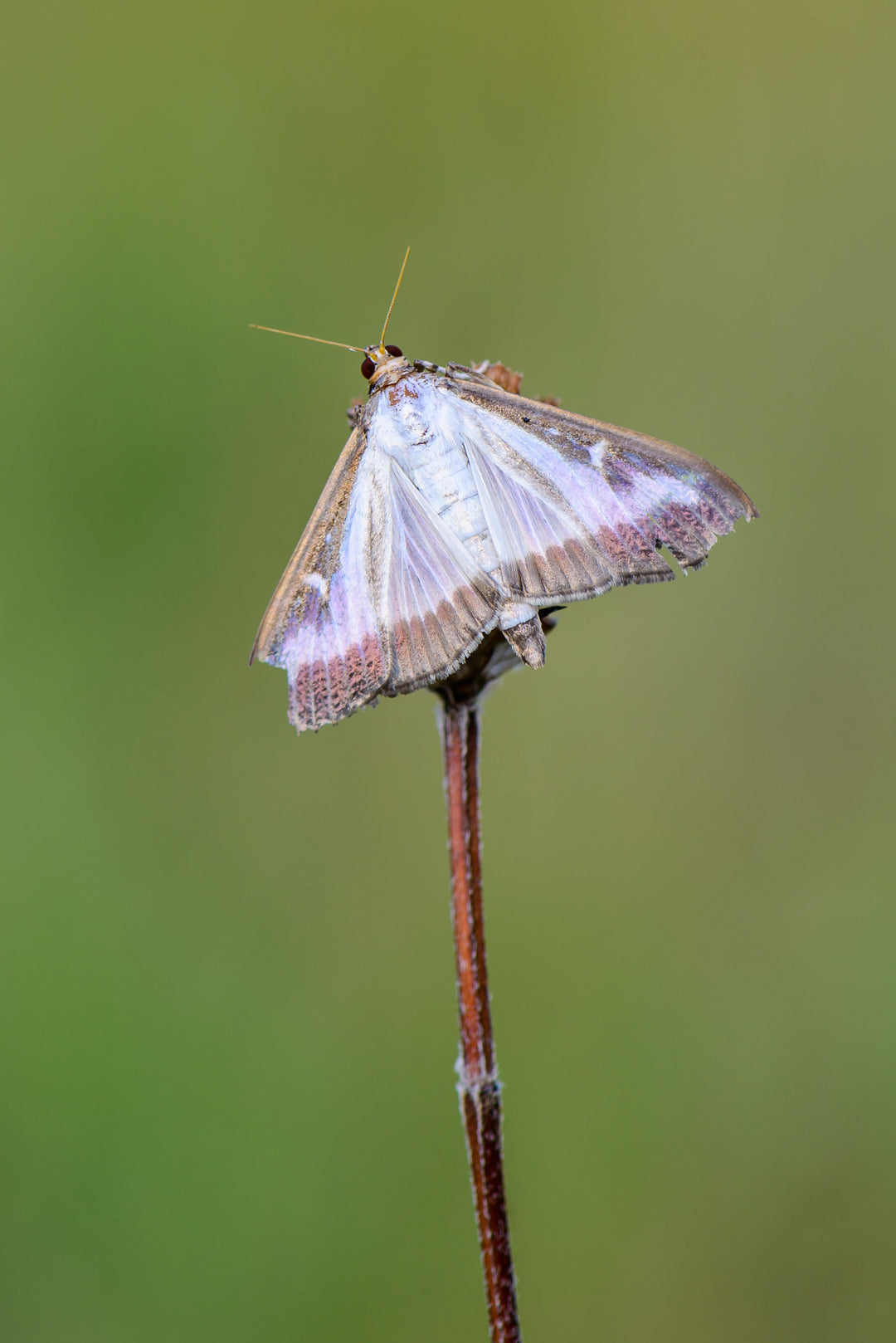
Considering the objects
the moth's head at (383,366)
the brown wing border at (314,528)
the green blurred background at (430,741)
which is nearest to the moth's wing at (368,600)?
the brown wing border at (314,528)

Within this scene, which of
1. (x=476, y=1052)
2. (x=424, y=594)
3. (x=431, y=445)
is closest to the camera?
(x=476, y=1052)

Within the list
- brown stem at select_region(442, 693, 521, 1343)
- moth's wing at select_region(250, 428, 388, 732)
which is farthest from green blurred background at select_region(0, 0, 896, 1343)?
brown stem at select_region(442, 693, 521, 1343)

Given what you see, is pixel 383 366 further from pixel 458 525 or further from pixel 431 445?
pixel 458 525

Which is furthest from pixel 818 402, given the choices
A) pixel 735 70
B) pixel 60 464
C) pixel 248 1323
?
pixel 248 1323

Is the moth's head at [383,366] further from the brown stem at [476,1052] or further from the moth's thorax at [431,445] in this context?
the brown stem at [476,1052]

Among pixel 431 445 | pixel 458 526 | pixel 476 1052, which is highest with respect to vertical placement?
pixel 431 445

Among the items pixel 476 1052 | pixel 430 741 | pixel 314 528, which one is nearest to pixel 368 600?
pixel 314 528

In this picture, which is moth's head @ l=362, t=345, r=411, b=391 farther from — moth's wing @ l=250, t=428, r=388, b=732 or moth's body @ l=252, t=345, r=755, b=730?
moth's wing @ l=250, t=428, r=388, b=732
